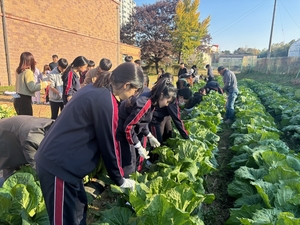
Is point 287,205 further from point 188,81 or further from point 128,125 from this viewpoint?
point 188,81

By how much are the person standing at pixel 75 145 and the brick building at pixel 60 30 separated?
34.7 ft

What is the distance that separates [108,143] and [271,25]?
28.1 m

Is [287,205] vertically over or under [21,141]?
under

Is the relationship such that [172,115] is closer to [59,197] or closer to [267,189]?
[267,189]

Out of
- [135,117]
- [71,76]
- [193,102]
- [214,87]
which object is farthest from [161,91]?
[214,87]

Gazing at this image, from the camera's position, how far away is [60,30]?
524 inches

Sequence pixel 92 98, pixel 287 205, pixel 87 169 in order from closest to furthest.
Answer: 1. pixel 92 98
2. pixel 87 169
3. pixel 287 205

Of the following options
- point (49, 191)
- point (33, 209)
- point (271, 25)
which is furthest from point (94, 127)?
point (271, 25)

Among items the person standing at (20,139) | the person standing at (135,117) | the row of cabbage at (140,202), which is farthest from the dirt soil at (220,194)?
the person standing at (20,139)

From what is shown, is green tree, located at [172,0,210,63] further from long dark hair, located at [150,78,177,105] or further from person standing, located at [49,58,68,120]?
long dark hair, located at [150,78,177,105]

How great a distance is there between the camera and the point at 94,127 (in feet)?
5.69

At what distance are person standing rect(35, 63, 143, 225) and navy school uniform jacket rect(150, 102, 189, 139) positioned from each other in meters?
1.71

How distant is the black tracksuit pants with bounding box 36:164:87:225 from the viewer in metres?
1.71

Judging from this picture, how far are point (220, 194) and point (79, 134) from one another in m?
2.56
